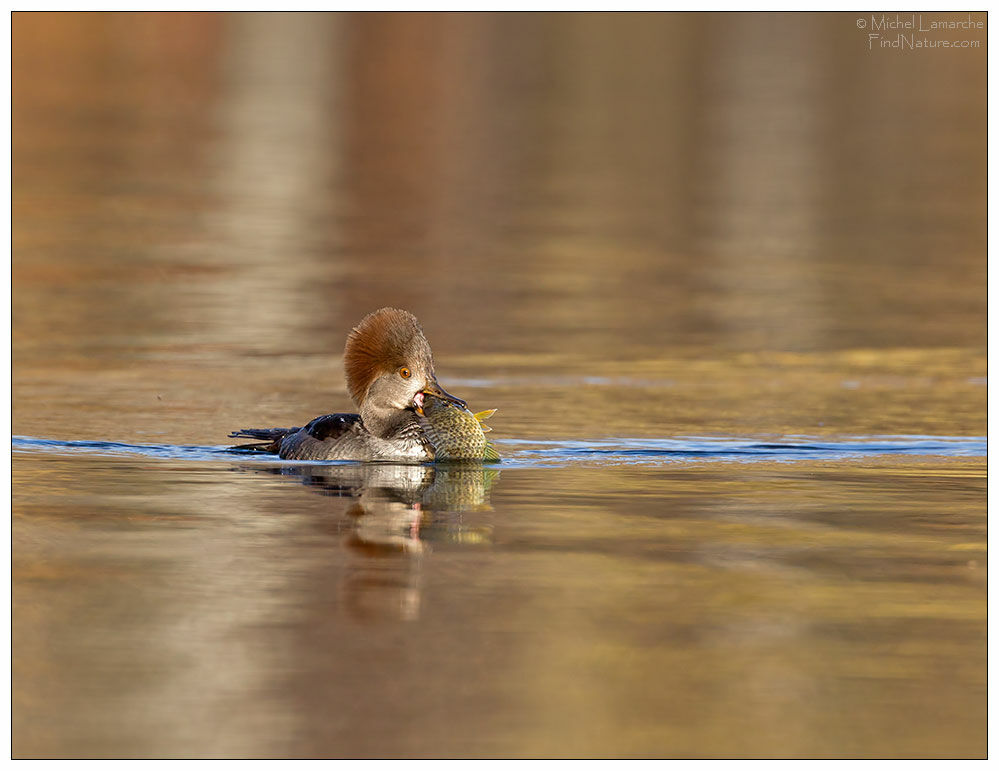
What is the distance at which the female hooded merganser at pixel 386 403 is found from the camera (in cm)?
1191

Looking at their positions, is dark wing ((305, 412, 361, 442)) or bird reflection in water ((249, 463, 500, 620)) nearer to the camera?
bird reflection in water ((249, 463, 500, 620))

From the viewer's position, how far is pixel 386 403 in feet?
Answer: 39.1

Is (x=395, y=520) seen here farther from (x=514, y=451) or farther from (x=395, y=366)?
(x=514, y=451)

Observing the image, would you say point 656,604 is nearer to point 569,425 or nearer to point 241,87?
point 569,425

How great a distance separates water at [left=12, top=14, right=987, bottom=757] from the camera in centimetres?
721

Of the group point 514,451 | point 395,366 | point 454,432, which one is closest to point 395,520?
point 454,432

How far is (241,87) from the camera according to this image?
4162 centimetres

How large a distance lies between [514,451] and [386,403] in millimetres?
927

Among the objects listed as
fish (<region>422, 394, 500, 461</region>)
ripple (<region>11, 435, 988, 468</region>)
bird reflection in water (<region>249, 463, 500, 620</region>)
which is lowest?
bird reflection in water (<region>249, 463, 500, 620</region>)

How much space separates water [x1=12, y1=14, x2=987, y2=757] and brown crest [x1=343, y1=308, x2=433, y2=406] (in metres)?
0.62

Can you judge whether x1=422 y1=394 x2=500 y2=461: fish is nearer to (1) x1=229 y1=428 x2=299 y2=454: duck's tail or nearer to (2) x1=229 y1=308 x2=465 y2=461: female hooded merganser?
(2) x1=229 y1=308 x2=465 y2=461: female hooded merganser

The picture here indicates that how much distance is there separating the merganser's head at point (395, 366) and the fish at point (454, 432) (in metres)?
0.10

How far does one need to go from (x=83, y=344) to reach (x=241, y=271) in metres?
4.41

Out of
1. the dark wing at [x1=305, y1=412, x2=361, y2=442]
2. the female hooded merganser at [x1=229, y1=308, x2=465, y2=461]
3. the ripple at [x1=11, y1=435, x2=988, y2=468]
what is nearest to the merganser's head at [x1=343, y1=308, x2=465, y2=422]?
the female hooded merganser at [x1=229, y1=308, x2=465, y2=461]
